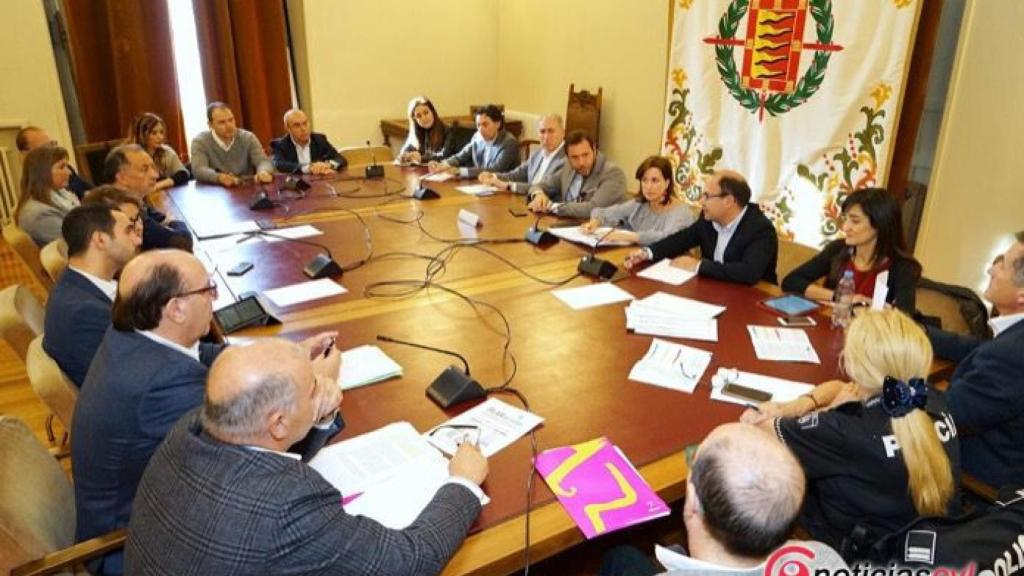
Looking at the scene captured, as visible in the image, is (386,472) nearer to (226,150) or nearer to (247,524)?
(247,524)

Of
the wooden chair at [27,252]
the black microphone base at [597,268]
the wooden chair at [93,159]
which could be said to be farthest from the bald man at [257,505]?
the wooden chair at [93,159]

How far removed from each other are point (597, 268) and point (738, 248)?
621 millimetres

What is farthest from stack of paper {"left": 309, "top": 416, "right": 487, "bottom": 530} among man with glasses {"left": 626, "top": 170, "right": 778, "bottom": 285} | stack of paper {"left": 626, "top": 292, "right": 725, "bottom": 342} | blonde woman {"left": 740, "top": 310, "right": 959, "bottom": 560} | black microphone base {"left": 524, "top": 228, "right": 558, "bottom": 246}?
black microphone base {"left": 524, "top": 228, "right": 558, "bottom": 246}

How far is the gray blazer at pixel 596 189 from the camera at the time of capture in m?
3.49

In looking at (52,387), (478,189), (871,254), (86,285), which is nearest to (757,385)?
(871,254)

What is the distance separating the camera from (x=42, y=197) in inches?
125

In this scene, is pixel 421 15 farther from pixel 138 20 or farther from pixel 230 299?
pixel 230 299

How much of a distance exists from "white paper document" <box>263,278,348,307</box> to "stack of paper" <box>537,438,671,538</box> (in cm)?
→ 123

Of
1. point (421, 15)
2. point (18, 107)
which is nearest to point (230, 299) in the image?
point (18, 107)

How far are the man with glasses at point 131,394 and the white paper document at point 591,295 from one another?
1.05 m

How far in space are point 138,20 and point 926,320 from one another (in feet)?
18.4

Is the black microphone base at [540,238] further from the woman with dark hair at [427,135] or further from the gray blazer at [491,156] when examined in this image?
the woman with dark hair at [427,135]

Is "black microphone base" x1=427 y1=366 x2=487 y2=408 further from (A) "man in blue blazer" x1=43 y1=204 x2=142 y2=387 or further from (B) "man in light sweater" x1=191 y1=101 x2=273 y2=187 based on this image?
(B) "man in light sweater" x1=191 y1=101 x2=273 y2=187

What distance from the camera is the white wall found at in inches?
116
